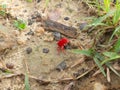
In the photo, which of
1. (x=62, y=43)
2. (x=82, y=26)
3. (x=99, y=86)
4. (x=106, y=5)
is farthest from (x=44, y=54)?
(x=106, y=5)

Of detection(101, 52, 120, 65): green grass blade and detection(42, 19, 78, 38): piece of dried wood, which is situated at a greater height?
detection(42, 19, 78, 38): piece of dried wood

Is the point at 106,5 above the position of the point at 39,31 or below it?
above

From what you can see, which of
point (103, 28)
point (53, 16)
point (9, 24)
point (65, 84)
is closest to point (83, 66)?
point (65, 84)

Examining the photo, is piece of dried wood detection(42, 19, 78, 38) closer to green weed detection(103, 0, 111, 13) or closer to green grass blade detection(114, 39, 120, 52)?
green weed detection(103, 0, 111, 13)

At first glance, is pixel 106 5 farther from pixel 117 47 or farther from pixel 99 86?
pixel 99 86

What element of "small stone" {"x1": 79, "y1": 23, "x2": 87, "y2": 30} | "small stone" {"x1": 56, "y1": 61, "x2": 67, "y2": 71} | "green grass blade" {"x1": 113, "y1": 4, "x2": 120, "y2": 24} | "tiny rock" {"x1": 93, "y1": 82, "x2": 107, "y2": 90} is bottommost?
"tiny rock" {"x1": 93, "y1": 82, "x2": 107, "y2": 90}

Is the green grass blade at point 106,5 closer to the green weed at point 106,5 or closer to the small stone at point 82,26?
the green weed at point 106,5

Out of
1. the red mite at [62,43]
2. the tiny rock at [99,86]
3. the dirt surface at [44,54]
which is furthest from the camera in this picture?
the red mite at [62,43]

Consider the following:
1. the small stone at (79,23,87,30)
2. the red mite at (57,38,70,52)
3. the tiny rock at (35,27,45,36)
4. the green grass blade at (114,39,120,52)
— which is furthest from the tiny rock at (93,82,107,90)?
the tiny rock at (35,27,45,36)

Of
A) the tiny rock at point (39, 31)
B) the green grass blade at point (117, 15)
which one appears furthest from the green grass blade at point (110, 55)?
the tiny rock at point (39, 31)
